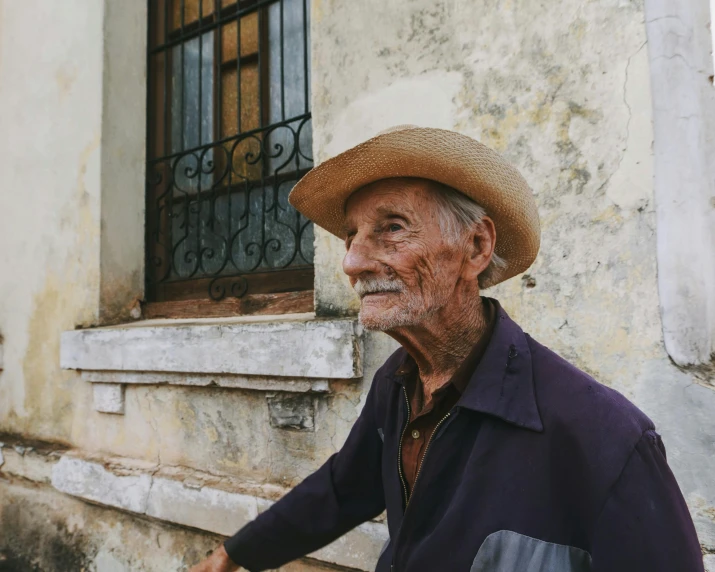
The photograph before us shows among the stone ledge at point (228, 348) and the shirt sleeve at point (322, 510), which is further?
the stone ledge at point (228, 348)

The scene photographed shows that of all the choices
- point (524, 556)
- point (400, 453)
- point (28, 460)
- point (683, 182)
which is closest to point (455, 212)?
point (400, 453)

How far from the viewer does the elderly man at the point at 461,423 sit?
107 cm

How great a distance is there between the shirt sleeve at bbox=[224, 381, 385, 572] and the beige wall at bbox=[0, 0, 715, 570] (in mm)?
733

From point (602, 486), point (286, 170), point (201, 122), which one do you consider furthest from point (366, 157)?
point (201, 122)

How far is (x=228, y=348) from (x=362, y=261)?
1541 millimetres

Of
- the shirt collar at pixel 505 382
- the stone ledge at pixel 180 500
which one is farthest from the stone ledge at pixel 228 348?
the shirt collar at pixel 505 382

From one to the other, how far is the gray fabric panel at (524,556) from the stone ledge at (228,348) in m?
1.31

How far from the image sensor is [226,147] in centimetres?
355

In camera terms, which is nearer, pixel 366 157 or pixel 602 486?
pixel 602 486

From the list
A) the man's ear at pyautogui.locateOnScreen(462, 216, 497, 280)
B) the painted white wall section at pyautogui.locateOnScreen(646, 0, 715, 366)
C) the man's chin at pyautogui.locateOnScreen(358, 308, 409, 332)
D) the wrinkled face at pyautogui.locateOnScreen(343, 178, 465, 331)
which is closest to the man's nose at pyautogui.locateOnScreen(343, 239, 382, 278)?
the wrinkled face at pyautogui.locateOnScreen(343, 178, 465, 331)

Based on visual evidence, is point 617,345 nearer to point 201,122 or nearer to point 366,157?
point 366,157

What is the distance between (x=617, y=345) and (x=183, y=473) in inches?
88.7

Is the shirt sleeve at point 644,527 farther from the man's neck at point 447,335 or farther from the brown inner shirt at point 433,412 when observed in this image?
the man's neck at point 447,335

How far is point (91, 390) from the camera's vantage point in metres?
3.52
